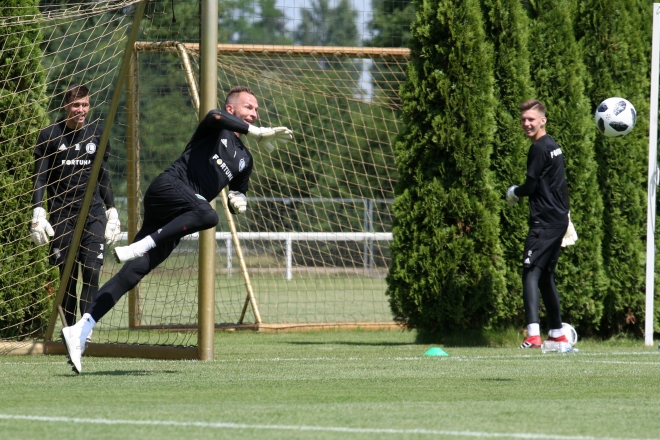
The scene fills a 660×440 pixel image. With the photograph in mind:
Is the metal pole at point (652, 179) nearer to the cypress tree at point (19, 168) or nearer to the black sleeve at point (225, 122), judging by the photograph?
the black sleeve at point (225, 122)

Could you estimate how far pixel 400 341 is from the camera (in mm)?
10852

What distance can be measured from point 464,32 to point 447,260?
234cm

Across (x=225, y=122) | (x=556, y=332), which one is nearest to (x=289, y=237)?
(x=556, y=332)

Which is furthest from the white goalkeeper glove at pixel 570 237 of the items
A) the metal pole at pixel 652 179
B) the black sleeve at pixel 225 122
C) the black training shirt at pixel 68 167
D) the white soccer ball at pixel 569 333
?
the black training shirt at pixel 68 167

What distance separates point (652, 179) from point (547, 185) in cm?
153

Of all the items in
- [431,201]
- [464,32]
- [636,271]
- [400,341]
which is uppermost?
[464,32]

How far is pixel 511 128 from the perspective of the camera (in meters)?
10.4

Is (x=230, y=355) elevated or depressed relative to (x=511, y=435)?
depressed

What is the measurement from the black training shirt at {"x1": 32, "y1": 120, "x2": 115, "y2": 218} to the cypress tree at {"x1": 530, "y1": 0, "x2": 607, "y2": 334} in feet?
15.4

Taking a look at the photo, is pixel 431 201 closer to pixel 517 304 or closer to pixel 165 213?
pixel 517 304

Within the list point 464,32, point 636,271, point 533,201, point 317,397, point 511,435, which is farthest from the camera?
point 636,271

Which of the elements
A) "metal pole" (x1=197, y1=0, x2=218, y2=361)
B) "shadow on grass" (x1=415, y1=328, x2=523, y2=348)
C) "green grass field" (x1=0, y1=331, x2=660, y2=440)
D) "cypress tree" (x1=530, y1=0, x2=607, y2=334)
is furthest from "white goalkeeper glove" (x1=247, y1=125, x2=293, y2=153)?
"cypress tree" (x1=530, y1=0, x2=607, y2=334)

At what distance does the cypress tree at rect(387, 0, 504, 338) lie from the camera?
10.2m

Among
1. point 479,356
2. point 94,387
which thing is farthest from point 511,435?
point 479,356
